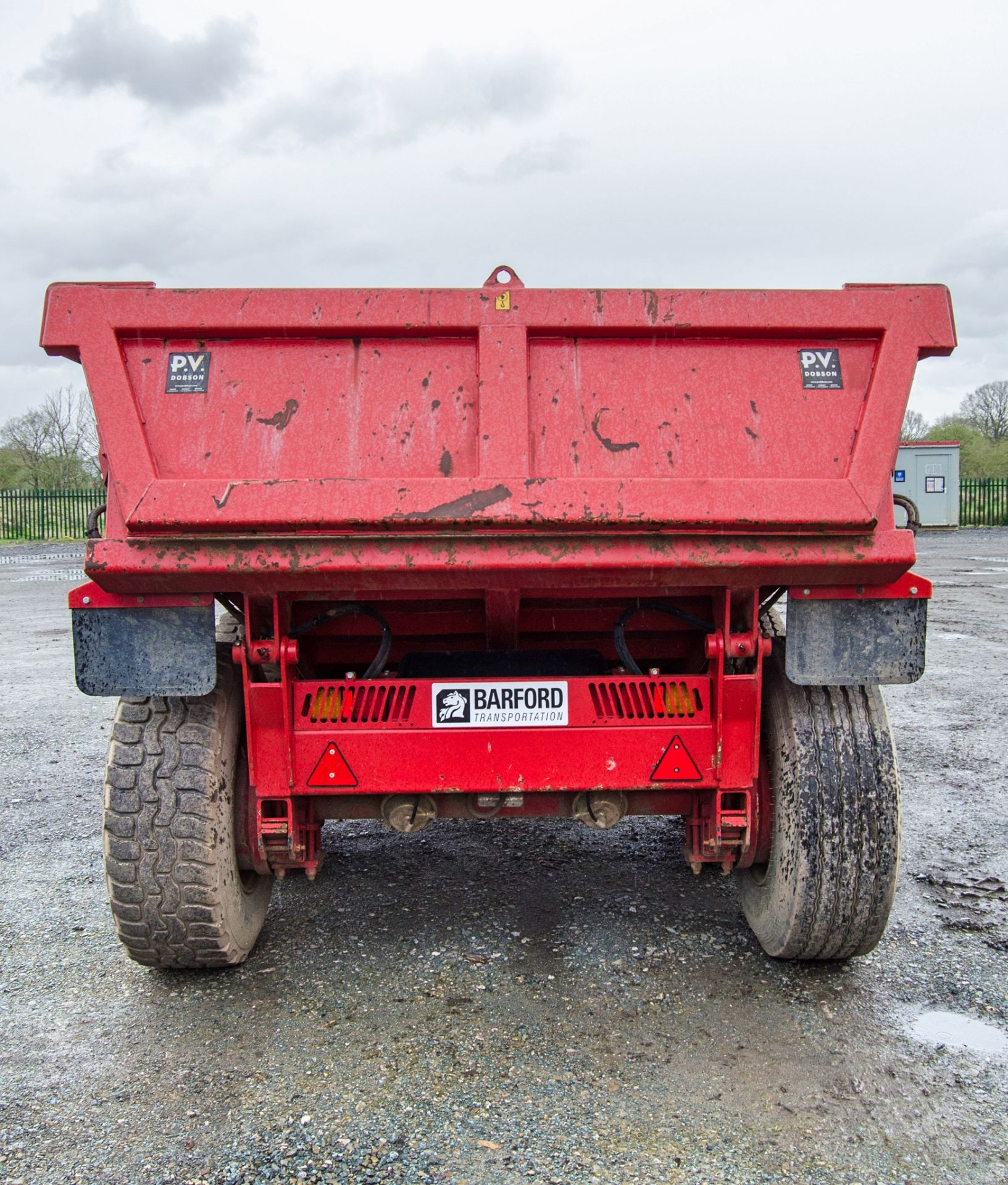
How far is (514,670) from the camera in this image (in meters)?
3.10

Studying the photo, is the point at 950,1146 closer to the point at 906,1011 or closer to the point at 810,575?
the point at 906,1011

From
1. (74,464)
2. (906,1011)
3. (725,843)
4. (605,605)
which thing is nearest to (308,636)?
(605,605)

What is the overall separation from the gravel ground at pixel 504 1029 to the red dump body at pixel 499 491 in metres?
Answer: 0.48

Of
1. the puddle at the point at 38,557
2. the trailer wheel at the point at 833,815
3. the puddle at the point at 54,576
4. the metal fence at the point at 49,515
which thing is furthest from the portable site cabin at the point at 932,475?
the trailer wheel at the point at 833,815

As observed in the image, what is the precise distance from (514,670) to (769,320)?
4.28 feet

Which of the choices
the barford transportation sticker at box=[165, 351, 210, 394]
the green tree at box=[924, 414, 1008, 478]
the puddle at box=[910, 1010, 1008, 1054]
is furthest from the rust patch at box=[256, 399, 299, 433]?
the green tree at box=[924, 414, 1008, 478]

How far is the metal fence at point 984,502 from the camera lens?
1252 inches

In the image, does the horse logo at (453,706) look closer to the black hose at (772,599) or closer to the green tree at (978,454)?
the black hose at (772,599)

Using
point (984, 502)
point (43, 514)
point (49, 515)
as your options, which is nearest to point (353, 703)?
point (43, 514)

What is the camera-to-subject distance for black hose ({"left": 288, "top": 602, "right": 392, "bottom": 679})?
2.78 m

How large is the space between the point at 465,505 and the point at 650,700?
824 millimetres

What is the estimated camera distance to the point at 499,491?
2443 millimetres

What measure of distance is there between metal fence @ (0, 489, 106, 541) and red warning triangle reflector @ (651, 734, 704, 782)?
29079mm

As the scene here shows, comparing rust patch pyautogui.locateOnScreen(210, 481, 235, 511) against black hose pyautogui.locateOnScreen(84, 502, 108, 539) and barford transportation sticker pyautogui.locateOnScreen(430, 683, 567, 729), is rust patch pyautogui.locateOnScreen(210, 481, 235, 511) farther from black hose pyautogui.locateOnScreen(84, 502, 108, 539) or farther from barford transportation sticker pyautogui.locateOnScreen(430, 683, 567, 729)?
barford transportation sticker pyautogui.locateOnScreen(430, 683, 567, 729)
